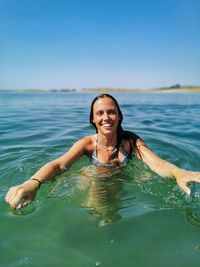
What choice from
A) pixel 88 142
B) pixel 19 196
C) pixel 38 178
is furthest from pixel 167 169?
pixel 19 196

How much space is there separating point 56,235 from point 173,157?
168 inches

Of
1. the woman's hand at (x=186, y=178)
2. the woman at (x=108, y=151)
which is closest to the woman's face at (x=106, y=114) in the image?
the woman at (x=108, y=151)

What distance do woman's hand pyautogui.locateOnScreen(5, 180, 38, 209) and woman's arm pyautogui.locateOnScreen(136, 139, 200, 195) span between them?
1618 millimetres

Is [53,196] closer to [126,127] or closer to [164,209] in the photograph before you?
[164,209]

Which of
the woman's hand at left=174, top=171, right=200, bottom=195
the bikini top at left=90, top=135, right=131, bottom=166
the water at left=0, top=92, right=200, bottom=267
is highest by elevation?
the woman's hand at left=174, top=171, right=200, bottom=195

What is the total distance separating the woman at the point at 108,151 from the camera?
13.6 feet

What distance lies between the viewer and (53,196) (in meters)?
4.52

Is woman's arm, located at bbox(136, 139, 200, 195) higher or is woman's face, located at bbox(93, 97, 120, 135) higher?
woman's face, located at bbox(93, 97, 120, 135)

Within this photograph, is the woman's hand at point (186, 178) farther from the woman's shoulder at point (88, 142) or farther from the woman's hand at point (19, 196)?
the woman's shoulder at point (88, 142)

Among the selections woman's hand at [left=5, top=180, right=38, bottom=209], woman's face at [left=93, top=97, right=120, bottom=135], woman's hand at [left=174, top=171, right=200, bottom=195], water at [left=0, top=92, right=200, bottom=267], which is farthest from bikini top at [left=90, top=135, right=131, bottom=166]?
woman's hand at [left=5, top=180, right=38, bottom=209]

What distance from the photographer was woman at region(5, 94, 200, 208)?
4.14 meters

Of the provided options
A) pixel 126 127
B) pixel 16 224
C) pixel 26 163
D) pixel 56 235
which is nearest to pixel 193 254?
pixel 56 235

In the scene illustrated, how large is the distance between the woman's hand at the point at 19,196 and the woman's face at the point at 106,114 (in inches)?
67.7

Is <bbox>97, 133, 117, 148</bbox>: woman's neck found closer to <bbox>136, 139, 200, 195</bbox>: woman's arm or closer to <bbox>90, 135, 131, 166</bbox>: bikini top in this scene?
<bbox>90, 135, 131, 166</bbox>: bikini top
